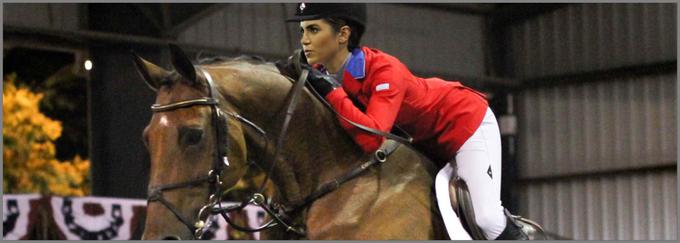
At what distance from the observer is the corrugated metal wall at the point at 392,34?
42.4ft

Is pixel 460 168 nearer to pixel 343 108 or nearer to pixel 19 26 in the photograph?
pixel 343 108

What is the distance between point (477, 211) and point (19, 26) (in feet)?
27.6

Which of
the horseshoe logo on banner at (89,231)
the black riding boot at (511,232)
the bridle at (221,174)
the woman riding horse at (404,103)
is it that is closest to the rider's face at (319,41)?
the woman riding horse at (404,103)

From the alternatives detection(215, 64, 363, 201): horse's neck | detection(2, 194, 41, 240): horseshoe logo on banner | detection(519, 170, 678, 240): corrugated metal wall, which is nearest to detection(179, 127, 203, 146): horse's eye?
detection(215, 64, 363, 201): horse's neck

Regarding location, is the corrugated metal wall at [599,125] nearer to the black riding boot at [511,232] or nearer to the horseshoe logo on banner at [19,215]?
the horseshoe logo on banner at [19,215]

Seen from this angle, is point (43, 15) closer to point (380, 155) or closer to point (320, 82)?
point (320, 82)

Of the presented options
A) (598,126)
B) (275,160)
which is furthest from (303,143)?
A: (598,126)

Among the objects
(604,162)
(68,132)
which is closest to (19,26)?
(68,132)

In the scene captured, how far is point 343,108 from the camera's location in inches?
147

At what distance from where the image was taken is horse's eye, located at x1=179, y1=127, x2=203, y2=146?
3.50 metres

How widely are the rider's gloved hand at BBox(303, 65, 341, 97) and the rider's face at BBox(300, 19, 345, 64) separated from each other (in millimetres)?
80

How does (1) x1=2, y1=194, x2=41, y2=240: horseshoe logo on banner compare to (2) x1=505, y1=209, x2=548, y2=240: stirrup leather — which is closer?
(2) x1=505, y1=209, x2=548, y2=240: stirrup leather

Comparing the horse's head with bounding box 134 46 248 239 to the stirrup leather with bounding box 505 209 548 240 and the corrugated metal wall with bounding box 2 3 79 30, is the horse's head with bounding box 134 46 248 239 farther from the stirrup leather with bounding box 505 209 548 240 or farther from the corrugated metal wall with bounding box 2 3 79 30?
the corrugated metal wall with bounding box 2 3 79 30

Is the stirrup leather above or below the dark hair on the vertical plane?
below
